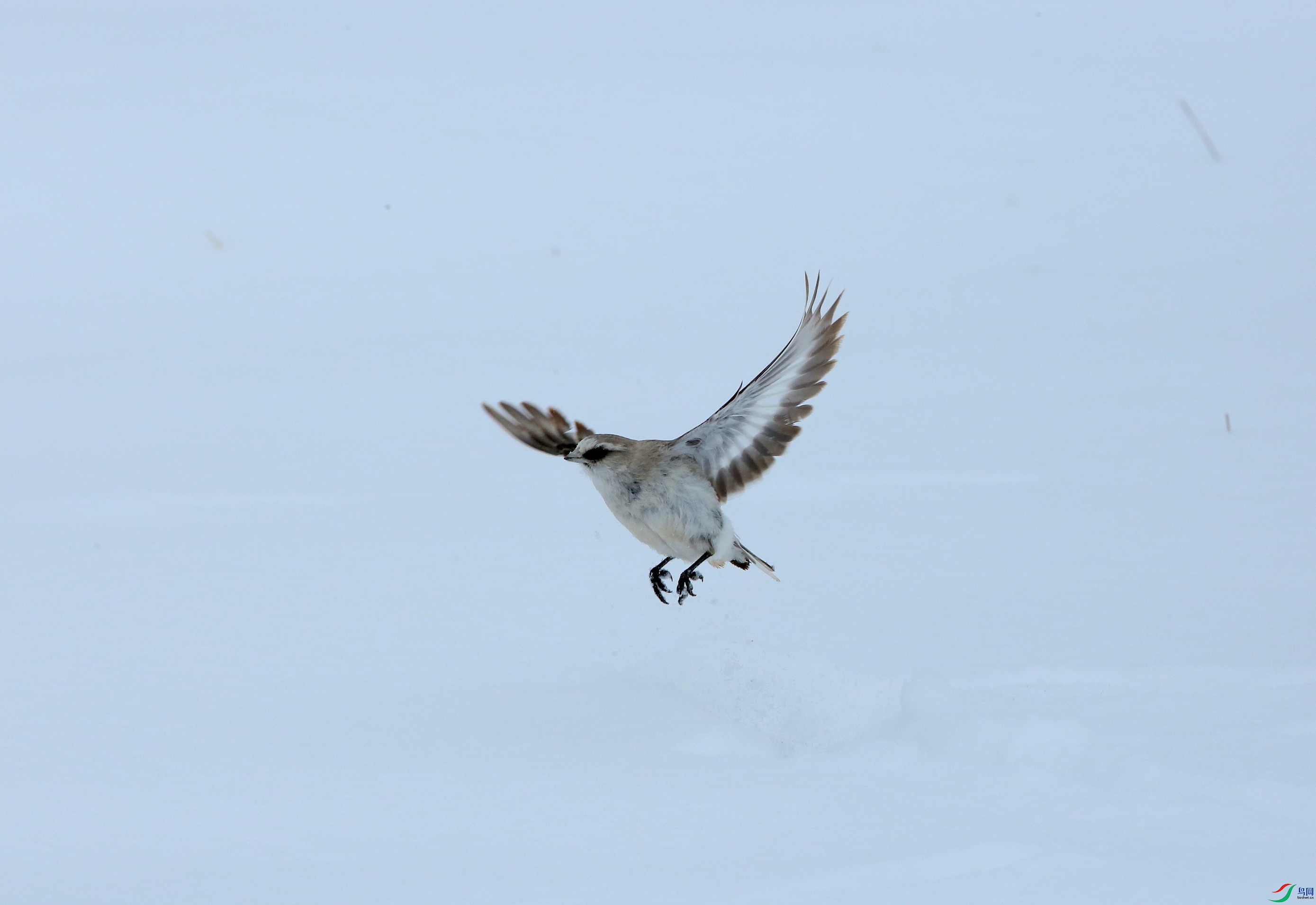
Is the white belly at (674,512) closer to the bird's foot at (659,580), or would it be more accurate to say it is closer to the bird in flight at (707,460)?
the bird in flight at (707,460)

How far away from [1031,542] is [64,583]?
380 cm

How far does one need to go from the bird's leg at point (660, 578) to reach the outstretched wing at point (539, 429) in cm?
54

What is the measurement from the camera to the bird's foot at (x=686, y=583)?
4.84 metres

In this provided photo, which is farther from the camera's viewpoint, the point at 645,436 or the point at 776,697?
the point at 645,436

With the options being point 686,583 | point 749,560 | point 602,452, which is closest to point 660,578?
point 686,583

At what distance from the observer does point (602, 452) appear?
4762mm

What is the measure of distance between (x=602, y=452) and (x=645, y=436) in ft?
7.49

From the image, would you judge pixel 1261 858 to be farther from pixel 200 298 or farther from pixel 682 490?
pixel 200 298

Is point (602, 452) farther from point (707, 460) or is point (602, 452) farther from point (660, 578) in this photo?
point (660, 578)

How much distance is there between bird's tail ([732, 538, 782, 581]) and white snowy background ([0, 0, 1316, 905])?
0.54 feet

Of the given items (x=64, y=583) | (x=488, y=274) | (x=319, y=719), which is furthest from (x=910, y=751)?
(x=488, y=274)

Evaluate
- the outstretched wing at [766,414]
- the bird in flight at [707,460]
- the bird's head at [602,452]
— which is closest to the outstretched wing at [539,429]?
the bird in flight at [707,460]

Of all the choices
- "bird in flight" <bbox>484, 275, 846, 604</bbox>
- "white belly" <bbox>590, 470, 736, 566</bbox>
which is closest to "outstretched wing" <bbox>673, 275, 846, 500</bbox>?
"bird in flight" <bbox>484, 275, 846, 604</bbox>

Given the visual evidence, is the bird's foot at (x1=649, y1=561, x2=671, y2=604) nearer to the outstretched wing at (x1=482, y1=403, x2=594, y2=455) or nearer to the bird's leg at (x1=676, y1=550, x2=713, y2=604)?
the bird's leg at (x1=676, y1=550, x2=713, y2=604)
